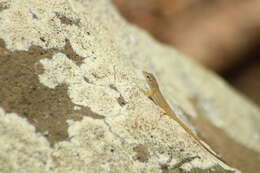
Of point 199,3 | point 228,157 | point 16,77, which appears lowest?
point 16,77

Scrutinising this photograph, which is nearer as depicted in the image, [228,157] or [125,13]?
[228,157]

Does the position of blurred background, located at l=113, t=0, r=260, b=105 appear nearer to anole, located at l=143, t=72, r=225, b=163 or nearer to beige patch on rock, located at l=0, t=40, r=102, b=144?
anole, located at l=143, t=72, r=225, b=163

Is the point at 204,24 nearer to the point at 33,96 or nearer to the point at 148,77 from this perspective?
the point at 148,77

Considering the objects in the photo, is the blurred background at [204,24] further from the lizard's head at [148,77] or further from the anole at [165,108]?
the anole at [165,108]

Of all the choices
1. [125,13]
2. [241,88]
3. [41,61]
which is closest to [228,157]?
[41,61]

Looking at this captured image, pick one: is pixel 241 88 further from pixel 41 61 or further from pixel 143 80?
pixel 41 61

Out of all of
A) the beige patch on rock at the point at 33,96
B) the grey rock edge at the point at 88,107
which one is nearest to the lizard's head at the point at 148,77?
the grey rock edge at the point at 88,107
